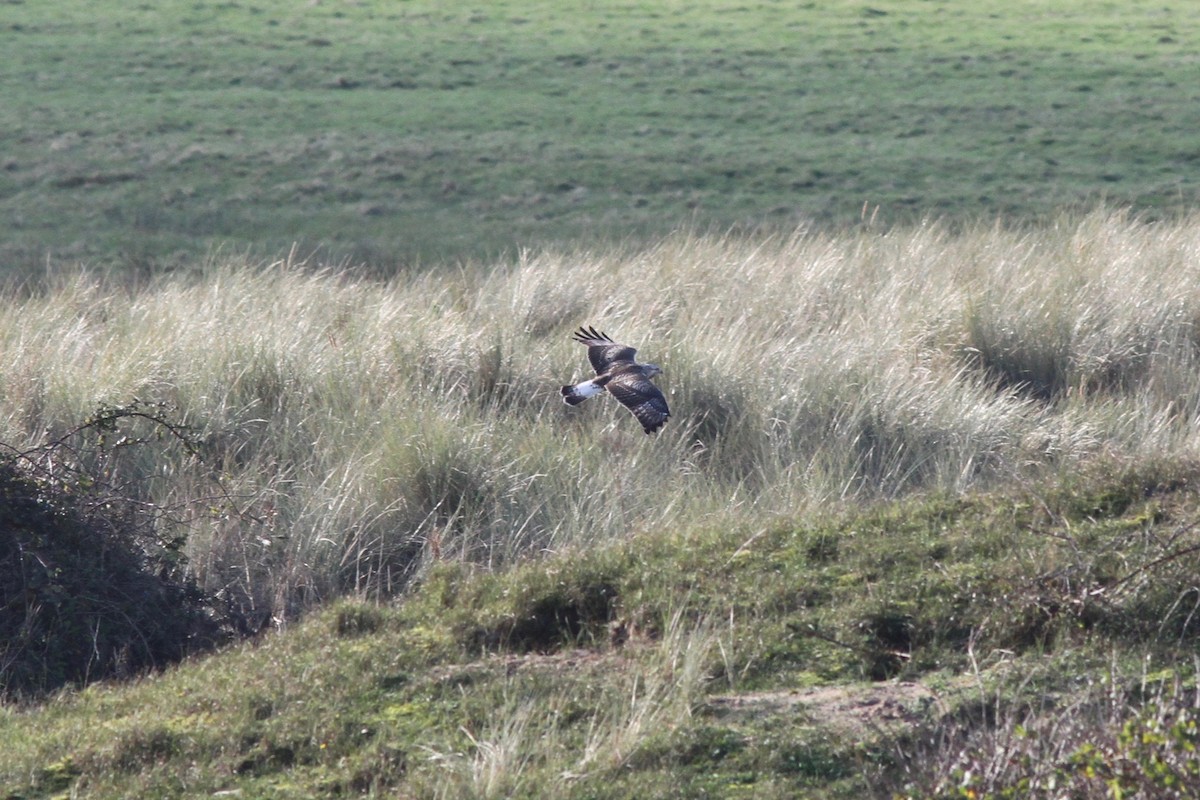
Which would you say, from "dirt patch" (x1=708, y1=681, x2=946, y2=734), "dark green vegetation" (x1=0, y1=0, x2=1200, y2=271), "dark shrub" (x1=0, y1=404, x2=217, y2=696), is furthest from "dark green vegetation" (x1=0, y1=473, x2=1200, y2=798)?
"dark green vegetation" (x1=0, y1=0, x2=1200, y2=271)

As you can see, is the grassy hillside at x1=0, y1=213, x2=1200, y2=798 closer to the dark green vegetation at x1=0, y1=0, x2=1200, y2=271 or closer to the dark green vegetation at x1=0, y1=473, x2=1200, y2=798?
the dark green vegetation at x1=0, y1=473, x2=1200, y2=798

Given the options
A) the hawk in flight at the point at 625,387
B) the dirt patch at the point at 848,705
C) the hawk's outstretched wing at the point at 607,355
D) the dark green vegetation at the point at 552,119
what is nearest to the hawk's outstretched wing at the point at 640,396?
the hawk in flight at the point at 625,387

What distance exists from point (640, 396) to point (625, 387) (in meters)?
0.13

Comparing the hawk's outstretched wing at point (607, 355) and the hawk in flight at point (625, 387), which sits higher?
the hawk in flight at point (625, 387)

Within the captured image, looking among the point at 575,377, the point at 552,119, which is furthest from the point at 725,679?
the point at 552,119

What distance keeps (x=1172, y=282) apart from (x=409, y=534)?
235 inches

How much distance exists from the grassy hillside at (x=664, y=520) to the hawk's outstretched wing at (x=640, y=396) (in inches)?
20.3

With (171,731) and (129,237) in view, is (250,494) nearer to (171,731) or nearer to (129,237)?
(171,731)

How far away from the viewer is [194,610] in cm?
573

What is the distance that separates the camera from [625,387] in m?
5.72

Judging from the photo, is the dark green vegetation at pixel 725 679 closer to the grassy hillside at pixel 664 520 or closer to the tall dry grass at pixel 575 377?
the grassy hillside at pixel 664 520

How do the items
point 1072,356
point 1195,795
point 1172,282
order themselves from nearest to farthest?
point 1195,795 → point 1072,356 → point 1172,282

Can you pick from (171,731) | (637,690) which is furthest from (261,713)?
(637,690)

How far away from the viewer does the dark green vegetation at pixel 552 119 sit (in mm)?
17781
